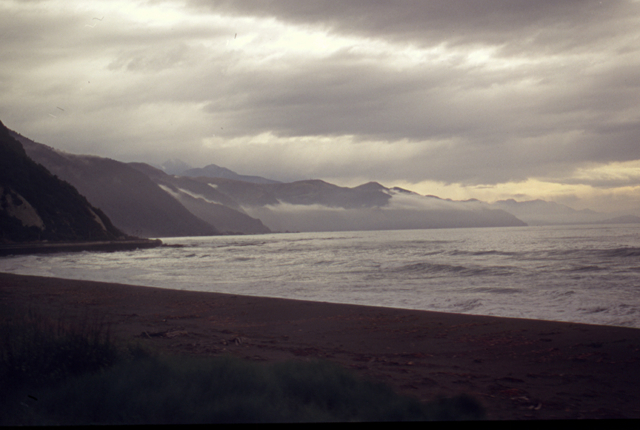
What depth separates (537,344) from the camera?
7137 millimetres

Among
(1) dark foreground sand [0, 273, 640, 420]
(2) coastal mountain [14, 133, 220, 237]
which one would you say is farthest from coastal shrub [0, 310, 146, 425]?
(2) coastal mountain [14, 133, 220, 237]

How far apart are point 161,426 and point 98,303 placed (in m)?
9.76

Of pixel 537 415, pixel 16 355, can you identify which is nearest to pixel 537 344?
pixel 537 415

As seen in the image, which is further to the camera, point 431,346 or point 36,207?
point 36,207

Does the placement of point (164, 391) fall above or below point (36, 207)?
below

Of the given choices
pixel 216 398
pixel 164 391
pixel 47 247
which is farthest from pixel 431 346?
pixel 47 247

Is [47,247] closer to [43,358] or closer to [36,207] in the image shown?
[36,207]

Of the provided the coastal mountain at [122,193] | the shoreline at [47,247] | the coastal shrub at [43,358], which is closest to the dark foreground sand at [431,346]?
the coastal shrub at [43,358]

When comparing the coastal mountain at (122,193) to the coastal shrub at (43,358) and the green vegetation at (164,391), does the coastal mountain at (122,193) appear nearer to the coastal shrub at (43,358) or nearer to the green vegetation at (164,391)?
the coastal shrub at (43,358)

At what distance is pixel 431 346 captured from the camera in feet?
23.2

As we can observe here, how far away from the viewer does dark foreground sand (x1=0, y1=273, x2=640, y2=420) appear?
15.3 ft

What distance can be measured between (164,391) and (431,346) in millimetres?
4479

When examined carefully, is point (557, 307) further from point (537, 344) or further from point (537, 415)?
point (537, 415)

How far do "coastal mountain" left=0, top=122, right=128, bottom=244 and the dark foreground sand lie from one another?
6463 centimetres
